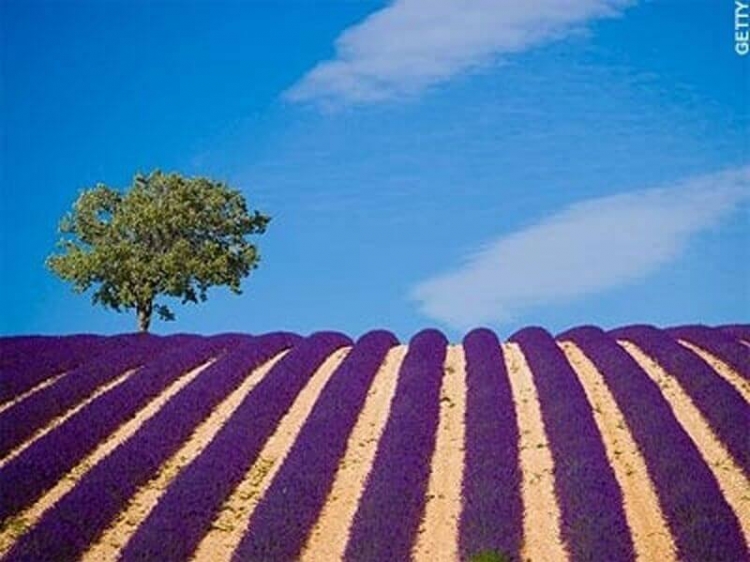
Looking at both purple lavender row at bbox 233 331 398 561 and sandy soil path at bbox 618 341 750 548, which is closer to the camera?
purple lavender row at bbox 233 331 398 561

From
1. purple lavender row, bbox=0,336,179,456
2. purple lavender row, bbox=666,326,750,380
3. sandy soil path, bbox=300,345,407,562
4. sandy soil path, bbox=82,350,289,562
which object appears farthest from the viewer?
purple lavender row, bbox=666,326,750,380

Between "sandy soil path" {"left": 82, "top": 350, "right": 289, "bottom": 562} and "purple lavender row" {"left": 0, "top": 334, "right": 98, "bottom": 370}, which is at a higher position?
"purple lavender row" {"left": 0, "top": 334, "right": 98, "bottom": 370}

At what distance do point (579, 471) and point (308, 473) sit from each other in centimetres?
496

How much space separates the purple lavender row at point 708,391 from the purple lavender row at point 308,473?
736cm

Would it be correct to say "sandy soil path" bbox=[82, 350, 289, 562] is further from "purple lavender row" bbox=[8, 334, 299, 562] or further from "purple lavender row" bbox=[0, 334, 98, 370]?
"purple lavender row" bbox=[0, 334, 98, 370]

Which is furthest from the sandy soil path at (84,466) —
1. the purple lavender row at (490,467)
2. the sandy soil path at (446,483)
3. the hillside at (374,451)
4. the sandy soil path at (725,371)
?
the sandy soil path at (725,371)

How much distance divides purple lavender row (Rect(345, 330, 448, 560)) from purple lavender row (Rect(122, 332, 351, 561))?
2493 mm

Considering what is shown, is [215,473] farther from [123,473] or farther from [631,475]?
[631,475]

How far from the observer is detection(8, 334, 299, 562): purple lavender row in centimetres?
1653

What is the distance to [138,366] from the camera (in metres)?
27.1

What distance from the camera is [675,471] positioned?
1903 centimetres

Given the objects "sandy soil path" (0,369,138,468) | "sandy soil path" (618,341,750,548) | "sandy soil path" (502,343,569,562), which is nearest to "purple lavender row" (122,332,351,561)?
"sandy soil path" (0,369,138,468)

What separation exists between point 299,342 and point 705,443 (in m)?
13.9

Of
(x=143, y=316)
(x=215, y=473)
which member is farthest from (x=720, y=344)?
(x=143, y=316)
